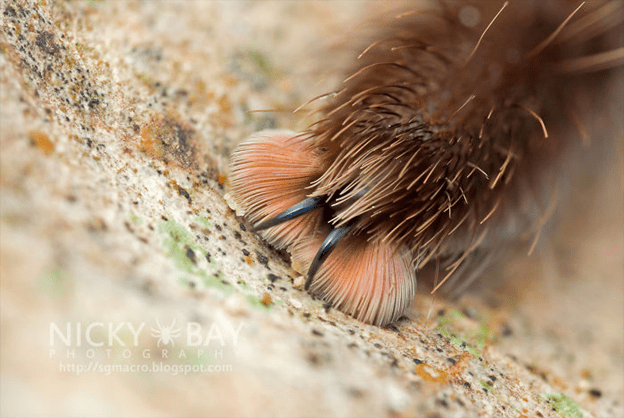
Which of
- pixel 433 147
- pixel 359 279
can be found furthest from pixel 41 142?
pixel 433 147

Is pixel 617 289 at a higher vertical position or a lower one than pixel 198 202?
higher

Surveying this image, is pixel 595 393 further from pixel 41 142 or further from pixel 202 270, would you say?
pixel 41 142

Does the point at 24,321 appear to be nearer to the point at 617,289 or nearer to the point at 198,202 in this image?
the point at 198,202

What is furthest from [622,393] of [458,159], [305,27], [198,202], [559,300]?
[305,27]

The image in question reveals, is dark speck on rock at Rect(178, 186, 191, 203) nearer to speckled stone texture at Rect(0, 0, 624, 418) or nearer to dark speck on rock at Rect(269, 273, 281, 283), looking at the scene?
speckled stone texture at Rect(0, 0, 624, 418)

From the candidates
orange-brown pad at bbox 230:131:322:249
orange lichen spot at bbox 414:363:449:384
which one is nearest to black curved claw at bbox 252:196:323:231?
orange-brown pad at bbox 230:131:322:249

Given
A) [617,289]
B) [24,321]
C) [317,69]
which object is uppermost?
[317,69]
